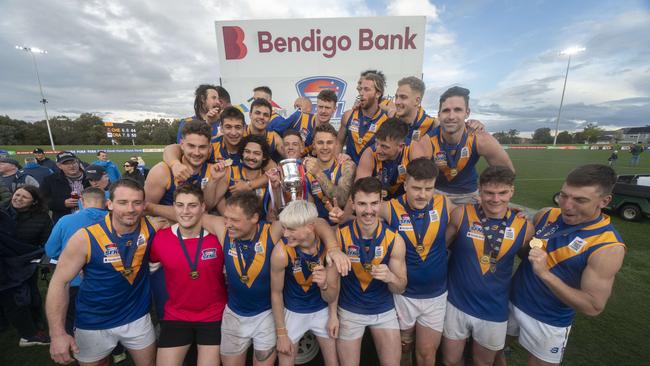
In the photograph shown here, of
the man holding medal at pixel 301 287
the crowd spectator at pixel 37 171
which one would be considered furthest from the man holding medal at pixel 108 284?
the crowd spectator at pixel 37 171

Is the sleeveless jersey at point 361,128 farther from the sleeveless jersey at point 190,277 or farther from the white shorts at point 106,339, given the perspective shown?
the white shorts at point 106,339

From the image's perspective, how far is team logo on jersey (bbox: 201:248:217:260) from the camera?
279cm

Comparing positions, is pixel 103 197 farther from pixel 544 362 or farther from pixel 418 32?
pixel 418 32

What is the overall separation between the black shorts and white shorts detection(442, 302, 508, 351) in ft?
8.21

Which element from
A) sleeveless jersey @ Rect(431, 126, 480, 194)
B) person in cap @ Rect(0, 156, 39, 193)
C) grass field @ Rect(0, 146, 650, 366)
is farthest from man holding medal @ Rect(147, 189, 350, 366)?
person in cap @ Rect(0, 156, 39, 193)

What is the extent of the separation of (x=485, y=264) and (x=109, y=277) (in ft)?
12.4

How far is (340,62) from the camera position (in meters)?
6.55

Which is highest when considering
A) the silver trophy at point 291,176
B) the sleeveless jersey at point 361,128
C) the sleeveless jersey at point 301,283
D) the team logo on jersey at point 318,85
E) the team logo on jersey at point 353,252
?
the team logo on jersey at point 318,85

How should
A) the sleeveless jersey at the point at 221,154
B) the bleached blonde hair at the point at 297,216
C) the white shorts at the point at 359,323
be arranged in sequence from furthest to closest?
the sleeveless jersey at the point at 221,154 → the white shorts at the point at 359,323 → the bleached blonde hair at the point at 297,216

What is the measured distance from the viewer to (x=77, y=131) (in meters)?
61.3

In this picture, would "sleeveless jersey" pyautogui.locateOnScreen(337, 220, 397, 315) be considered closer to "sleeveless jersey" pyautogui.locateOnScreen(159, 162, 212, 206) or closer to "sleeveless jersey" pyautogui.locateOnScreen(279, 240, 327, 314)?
"sleeveless jersey" pyautogui.locateOnScreen(279, 240, 327, 314)

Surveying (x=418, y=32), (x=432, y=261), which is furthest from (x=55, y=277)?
(x=418, y=32)

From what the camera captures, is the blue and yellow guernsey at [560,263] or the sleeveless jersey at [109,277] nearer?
the blue and yellow guernsey at [560,263]

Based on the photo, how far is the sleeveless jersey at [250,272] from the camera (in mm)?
2758
